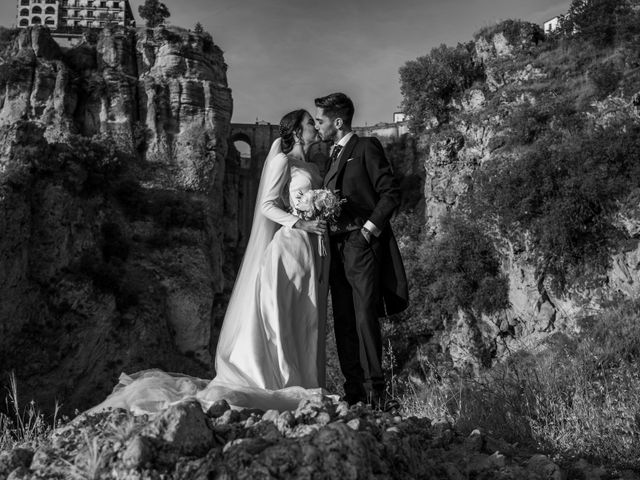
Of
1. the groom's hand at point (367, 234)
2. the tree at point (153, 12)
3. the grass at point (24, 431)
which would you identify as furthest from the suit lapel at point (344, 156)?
the tree at point (153, 12)

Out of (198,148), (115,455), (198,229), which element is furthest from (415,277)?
(115,455)

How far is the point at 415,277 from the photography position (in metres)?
25.9

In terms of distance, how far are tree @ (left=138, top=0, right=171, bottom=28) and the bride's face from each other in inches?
1816

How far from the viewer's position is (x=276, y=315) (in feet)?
15.3

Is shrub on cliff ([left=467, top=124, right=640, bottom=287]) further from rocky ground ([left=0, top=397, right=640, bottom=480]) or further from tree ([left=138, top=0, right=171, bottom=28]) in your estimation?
tree ([left=138, top=0, right=171, bottom=28])

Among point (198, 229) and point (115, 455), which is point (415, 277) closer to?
point (198, 229)

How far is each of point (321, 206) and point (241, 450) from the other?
2740 mm

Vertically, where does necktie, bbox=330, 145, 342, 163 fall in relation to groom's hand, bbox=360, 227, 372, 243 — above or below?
above

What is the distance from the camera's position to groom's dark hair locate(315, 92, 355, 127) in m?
5.17

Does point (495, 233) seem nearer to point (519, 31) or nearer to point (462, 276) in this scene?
point (462, 276)

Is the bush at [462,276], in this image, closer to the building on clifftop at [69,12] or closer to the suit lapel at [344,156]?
the suit lapel at [344,156]

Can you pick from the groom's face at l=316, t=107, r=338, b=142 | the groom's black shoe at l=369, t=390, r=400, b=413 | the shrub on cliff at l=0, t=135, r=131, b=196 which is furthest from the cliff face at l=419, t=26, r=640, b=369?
the shrub on cliff at l=0, t=135, r=131, b=196

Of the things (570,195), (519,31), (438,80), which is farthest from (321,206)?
(519,31)

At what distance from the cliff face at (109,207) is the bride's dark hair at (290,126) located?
17744 mm
